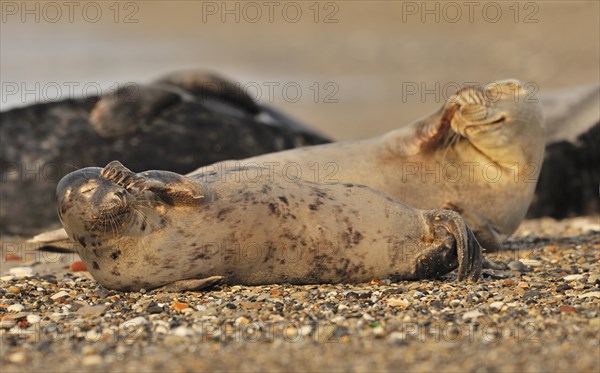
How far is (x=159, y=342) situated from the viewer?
13.3ft

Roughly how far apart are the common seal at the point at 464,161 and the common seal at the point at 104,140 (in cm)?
171

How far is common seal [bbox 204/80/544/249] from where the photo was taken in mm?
6188

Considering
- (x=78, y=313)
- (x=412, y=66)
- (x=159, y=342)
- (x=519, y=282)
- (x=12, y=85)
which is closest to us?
(x=159, y=342)

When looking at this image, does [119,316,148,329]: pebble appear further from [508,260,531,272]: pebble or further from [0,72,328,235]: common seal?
[0,72,328,235]: common seal

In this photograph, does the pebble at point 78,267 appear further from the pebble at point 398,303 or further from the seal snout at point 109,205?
the pebble at point 398,303

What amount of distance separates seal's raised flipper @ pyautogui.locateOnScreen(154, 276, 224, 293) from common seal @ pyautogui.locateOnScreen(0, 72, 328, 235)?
9.82 ft

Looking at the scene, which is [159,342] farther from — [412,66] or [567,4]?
[567,4]

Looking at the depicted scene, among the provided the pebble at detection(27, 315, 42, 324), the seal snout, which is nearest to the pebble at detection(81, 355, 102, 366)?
the pebble at detection(27, 315, 42, 324)

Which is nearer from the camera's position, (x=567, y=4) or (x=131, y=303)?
(x=131, y=303)

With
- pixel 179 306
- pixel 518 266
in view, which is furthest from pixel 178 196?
pixel 518 266

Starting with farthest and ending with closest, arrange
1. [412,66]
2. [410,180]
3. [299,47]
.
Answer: [299,47], [412,66], [410,180]

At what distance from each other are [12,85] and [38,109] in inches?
270

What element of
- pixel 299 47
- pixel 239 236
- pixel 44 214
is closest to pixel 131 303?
pixel 239 236

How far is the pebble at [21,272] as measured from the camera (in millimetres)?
5812
